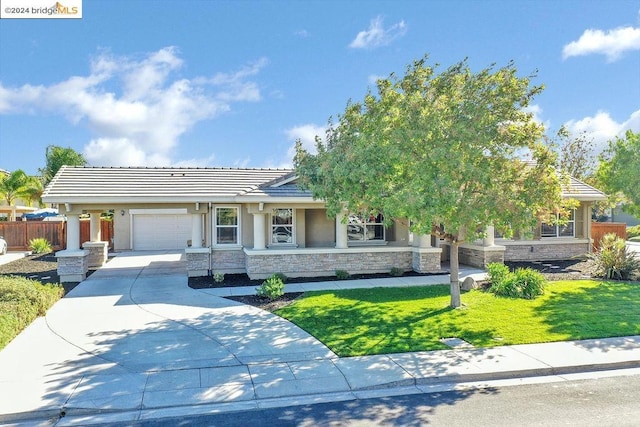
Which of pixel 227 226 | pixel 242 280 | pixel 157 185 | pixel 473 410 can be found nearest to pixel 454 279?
pixel 473 410

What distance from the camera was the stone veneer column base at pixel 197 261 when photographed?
52.0 ft

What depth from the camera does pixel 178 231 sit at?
27188mm

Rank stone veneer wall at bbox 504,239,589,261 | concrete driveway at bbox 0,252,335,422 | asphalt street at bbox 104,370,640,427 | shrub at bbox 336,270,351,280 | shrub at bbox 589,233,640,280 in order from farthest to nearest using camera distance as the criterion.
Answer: stone veneer wall at bbox 504,239,589,261 → shrub at bbox 336,270,351,280 → shrub at bbox 589,233,640,280 → concrete driveway at bbox 0,252,335,422 → asphalt street at bbox 104,370,640,427

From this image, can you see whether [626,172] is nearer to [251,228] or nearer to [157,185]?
[251,228]

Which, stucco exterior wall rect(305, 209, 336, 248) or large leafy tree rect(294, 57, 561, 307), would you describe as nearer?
large leafy tree rect(294, 57, 561, 307)

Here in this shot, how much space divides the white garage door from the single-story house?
6651mm

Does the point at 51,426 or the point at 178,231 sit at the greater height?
the point at 178,231

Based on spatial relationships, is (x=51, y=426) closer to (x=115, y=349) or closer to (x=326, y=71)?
(x=115, y=349)

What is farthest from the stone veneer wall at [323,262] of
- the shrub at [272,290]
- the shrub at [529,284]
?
the shrub at [529,284]

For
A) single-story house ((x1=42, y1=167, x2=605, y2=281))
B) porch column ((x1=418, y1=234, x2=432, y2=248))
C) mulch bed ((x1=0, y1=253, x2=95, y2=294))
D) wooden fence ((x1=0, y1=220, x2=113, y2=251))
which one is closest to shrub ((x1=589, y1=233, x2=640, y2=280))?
single-story house ((x1=42, y1=167, x2=605, y2=281))

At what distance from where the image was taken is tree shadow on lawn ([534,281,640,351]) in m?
8.95

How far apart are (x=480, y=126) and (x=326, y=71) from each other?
876 centimetres

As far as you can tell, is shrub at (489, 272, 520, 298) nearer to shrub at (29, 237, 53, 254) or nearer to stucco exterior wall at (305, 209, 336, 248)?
stucco exterior wall at (305, 209, 336, 248)

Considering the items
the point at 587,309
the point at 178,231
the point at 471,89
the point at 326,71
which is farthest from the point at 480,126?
the point at 178,231
